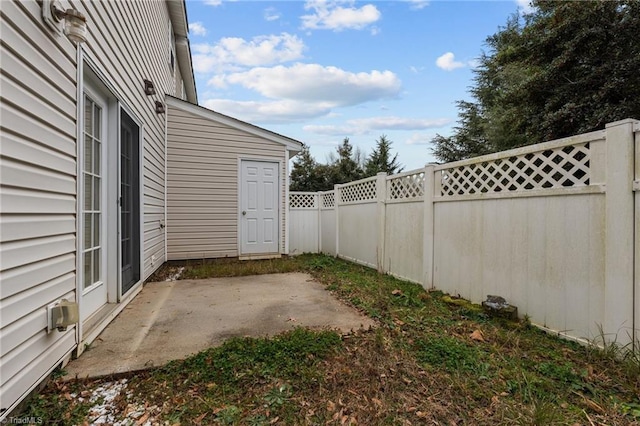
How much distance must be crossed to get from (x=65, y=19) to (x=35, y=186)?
1109 mm

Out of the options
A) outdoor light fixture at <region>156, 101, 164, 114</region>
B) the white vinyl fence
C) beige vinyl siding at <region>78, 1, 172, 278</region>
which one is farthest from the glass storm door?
the white vinyl fence

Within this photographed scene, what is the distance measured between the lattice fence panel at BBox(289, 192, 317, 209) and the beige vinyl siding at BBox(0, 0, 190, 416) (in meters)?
5.56

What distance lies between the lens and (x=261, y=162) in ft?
22.0

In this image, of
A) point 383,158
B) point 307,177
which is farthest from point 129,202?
point 383,158

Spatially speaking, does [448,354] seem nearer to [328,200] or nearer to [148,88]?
[148,88]

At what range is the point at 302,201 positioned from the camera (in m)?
→ 8.02

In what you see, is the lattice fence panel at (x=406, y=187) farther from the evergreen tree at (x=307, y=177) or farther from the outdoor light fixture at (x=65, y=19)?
the evergreen tree at (x=307, y=177)

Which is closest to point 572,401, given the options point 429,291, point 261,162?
point 429,291

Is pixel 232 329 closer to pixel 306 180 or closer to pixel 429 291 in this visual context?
pixel 429 291

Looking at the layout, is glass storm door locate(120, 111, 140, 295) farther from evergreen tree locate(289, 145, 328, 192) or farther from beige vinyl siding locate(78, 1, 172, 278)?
evergreen tree locate(289, 145, 328, 192)

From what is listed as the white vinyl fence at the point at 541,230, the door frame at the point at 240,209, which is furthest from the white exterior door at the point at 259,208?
the white vinyl fence at the point at 541,230

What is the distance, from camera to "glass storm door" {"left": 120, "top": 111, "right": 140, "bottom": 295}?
331 centimetres

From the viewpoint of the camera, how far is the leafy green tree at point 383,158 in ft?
59.5

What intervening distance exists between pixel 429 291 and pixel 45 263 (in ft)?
12.3
